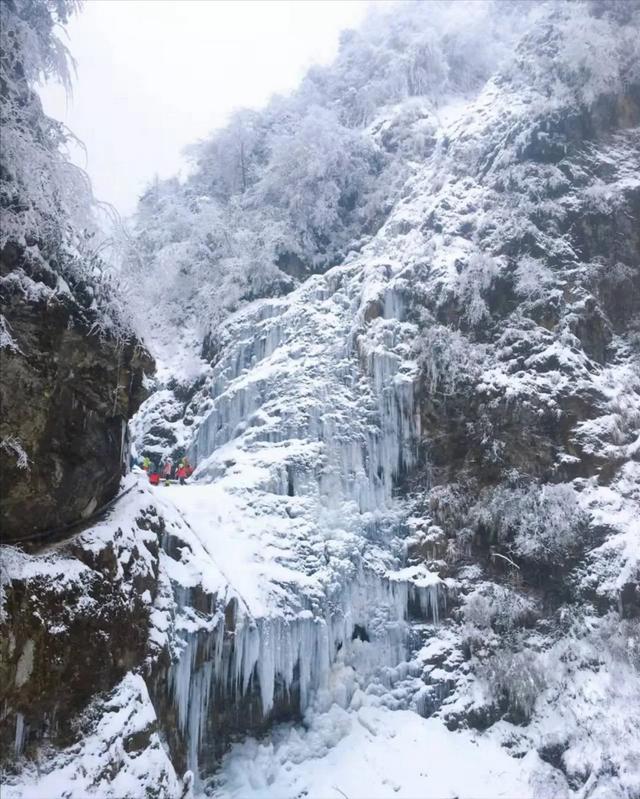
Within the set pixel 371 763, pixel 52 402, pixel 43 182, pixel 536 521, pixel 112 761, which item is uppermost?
pixel 43 182

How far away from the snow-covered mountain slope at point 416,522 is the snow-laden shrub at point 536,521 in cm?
4

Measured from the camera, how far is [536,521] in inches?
507

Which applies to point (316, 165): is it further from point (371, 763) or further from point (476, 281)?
point (371, 763)

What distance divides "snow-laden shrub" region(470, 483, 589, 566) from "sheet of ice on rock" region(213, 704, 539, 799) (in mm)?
3449

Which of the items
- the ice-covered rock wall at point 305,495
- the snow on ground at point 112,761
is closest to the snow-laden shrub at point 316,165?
the ice-covered rock wall at point 305,495

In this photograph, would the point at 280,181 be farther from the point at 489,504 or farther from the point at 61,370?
the point at 61,370

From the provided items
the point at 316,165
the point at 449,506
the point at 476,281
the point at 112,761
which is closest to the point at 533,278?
the point at 476,281

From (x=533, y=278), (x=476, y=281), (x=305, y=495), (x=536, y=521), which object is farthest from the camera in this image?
(x=476, y=281)

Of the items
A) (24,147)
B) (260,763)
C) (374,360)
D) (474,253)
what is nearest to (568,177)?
(474,253)

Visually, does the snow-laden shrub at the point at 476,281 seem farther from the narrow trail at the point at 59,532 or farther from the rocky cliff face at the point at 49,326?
the narrow trail at the point at 59,532

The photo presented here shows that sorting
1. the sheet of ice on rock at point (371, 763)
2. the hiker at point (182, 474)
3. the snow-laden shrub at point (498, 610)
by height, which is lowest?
the sheet of ice on rock at point (371, 763)

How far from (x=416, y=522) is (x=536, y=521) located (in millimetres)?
2353

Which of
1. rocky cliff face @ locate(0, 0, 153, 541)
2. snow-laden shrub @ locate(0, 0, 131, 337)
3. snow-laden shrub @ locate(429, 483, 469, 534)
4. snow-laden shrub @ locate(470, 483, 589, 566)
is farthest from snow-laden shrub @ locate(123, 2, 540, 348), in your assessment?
snow-laden shrub @ locate(470, 483, 589, 566)

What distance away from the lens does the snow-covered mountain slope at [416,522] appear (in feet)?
31.1
